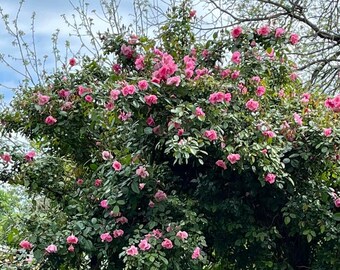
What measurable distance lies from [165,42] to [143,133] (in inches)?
36.9

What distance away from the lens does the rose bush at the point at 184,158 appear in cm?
239

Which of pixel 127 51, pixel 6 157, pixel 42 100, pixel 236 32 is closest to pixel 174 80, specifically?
pixel 127 51

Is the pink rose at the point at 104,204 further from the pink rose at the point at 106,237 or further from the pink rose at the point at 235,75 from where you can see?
the pink rose at the point at 235,75

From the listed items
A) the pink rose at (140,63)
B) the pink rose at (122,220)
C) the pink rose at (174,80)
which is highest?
the pink rose at (140,63)

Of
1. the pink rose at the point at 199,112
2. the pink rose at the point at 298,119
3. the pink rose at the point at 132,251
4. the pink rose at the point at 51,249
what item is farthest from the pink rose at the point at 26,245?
the pink rose at the point at 298,119

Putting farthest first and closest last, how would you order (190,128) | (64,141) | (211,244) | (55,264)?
1. (64,141)
2. (211,244)
3. (55,264)
4. (190,128)

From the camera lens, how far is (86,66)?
129 inches

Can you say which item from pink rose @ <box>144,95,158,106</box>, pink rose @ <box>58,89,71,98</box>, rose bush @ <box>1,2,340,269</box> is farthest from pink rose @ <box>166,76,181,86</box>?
pink rose @ <box>58,89,71,98</box>

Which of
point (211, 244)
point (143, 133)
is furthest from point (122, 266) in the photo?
point (143, 133)

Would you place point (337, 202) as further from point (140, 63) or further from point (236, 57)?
point (140, 63)

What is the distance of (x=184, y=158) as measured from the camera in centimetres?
253

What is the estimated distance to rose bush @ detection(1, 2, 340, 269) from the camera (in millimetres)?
2391

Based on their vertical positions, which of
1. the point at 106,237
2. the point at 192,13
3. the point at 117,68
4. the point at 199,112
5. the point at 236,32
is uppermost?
the point at 192,13

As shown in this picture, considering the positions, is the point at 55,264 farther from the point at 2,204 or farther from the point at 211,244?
the point at 2,204
